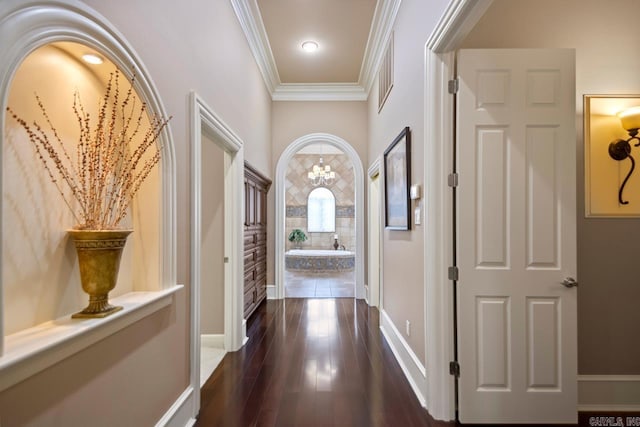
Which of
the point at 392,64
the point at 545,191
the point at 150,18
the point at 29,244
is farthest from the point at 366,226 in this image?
the point at 29,244

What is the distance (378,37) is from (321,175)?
18.9 feet

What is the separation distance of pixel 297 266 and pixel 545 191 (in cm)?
702

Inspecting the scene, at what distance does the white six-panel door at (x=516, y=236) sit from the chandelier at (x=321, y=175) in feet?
24.2


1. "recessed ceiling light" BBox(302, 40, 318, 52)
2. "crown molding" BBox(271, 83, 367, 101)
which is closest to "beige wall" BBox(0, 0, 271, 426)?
"recessed ceiling light" BBox(302, 40, 318, 52)

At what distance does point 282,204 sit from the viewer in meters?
5.43

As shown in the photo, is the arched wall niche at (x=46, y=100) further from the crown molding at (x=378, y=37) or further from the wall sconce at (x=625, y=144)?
the wall sconce at (x=625, y=144)

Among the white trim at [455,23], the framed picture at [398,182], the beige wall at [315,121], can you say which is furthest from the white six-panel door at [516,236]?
the beige wall at [315,121]

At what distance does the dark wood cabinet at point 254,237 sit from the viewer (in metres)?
3.96

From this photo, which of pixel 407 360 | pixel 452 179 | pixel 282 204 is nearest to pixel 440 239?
pixel 452 179

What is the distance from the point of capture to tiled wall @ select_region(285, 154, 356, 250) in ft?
34.0

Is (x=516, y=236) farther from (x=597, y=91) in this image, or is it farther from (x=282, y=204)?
(x=282, y=204)

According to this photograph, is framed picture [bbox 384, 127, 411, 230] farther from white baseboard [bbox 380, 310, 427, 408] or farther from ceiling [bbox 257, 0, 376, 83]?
ceiling [bbox 257, 0, 376, 83]

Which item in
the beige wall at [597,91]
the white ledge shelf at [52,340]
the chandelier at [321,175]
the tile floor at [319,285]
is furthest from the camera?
the chandelier at [321,175]

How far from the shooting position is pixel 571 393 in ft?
6.62
